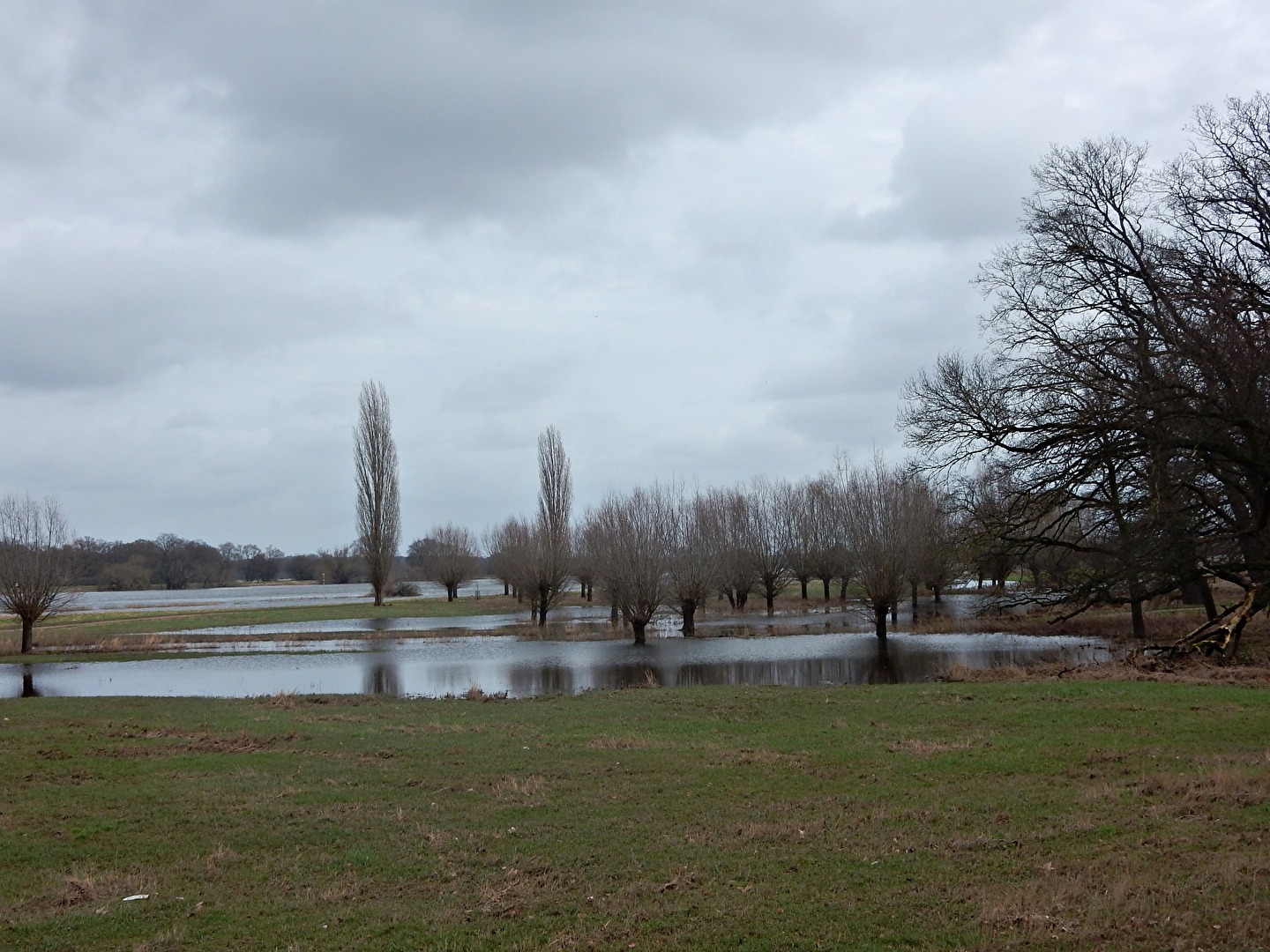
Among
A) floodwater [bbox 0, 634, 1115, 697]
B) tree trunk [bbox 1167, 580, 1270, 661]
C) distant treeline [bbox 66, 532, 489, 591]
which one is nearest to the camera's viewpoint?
tree trunk [bbox 1167, 580, 1270, 661]

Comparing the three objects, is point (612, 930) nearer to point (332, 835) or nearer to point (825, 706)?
point (332, 835)

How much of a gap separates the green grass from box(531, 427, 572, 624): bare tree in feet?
134

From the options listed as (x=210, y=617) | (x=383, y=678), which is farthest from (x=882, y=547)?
(x=210, y=617)

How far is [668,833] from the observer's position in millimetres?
9086

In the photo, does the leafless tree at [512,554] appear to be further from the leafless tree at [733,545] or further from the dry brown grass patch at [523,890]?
the dry brown grass patch at [523,890]

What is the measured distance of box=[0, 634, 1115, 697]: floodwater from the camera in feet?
91.4

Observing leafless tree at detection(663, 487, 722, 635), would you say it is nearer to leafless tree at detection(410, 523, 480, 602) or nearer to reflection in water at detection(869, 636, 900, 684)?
reflection in water at detection(869, 636, 900, 684)

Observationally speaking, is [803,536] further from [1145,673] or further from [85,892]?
[85,892]

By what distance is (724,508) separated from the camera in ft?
229

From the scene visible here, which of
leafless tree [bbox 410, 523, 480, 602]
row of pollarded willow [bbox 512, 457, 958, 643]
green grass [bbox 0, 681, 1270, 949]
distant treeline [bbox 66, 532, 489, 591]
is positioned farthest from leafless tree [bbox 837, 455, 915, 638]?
distant treeline [bbox 66, 532, 489, 591]

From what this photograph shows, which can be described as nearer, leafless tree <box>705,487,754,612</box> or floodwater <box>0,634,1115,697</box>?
floodwater <box>0,634,1115,697</box>

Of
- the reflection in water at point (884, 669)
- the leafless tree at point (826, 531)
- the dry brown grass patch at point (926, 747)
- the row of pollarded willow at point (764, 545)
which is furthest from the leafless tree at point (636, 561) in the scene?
the dry brown grass patch at point (926, 747)

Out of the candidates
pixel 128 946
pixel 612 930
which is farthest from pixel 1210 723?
pixel 128 946

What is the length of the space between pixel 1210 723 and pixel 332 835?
12.3m
